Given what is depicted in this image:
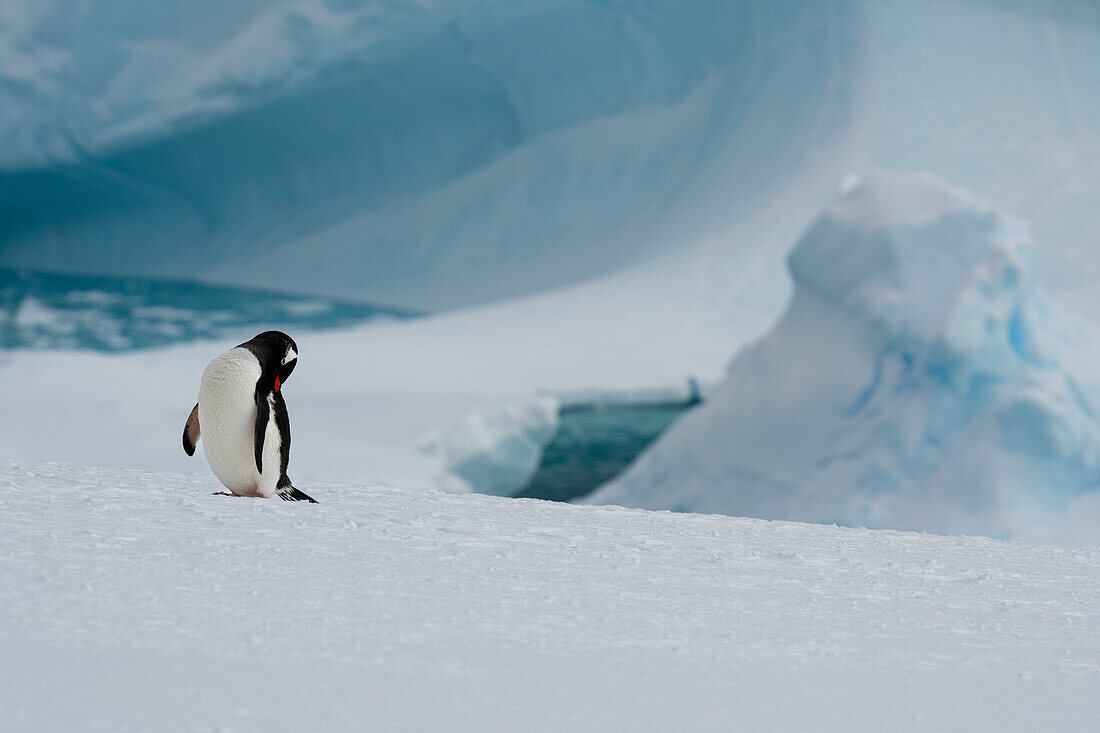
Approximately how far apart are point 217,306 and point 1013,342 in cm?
954

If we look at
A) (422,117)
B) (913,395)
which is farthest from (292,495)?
(422,117)

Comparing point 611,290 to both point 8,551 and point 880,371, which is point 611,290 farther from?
point 8,551

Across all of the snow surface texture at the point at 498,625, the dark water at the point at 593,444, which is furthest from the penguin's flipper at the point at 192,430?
the dark water at the point at 593,444

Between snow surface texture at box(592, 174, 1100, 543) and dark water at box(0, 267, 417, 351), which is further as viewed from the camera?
dark water at box(0, 267, 417, 351)

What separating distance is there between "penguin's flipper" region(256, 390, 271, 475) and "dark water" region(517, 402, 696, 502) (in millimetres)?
3613

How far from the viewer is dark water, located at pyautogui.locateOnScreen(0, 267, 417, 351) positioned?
10.2 meters

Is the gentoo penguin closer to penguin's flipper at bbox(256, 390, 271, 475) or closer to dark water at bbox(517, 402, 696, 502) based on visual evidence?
penguin's flipper at bbox(256, 390, 271, 475)

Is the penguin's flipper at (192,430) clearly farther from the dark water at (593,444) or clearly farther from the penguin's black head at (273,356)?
the dark water at (593,444)

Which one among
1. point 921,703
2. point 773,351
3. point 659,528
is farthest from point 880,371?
point 921,703

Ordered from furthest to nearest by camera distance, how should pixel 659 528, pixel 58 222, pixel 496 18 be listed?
pixel 58 222
pixel 496 18
pixel 659 528

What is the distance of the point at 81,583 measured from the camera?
4.75 feet

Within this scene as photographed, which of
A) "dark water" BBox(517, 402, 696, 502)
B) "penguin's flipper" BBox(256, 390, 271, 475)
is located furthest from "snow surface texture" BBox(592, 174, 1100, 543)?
"penguin's flipper" BBox(256, 390, 271, 475)

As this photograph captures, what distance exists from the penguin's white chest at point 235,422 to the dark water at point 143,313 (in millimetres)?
8136

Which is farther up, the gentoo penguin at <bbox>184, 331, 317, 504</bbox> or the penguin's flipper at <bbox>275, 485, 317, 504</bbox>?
the gentoo penguin at <bbox>184, 331, 317, 504</bbox>
